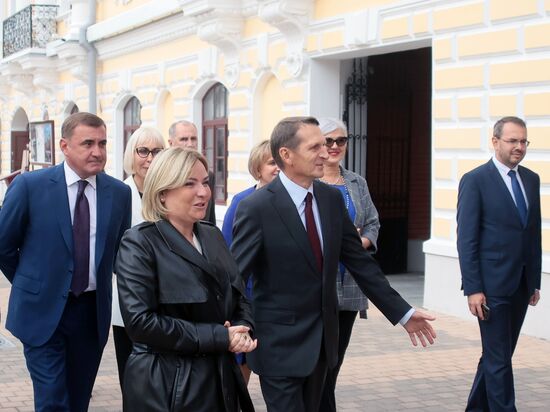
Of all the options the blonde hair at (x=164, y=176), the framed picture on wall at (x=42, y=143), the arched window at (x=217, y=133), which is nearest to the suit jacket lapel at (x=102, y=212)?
the blonde hair at (x=164, y=176)

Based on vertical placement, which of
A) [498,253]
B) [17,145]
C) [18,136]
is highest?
[18,136]

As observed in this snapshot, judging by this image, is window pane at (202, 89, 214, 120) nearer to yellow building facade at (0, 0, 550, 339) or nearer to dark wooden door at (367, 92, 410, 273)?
yellow building facade at (0, 0, 550, 339)

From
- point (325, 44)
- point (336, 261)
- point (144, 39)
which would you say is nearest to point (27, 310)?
point (336, 261)

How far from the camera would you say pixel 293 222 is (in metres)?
4.55

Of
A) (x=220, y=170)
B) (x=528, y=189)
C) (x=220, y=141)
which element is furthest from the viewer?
(x=220, y=170)

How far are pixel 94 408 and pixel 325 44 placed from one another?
7.79 meters

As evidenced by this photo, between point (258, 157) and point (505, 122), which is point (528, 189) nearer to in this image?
point (505, 122)

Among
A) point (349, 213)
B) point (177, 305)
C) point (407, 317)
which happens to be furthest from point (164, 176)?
point (349, 213)

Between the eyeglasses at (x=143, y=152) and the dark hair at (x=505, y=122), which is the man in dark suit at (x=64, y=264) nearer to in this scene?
the eyeglasses at (x=143, y=152)

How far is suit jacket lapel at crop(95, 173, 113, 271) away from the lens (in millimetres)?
5133

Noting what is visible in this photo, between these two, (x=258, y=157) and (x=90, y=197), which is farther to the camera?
(x=258, y=157)

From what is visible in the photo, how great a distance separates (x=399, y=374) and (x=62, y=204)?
380 cm

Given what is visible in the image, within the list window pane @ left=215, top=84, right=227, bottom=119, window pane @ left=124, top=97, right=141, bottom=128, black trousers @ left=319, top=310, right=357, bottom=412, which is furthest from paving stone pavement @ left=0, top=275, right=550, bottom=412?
window pane @ left=124, top=97, right=141, bottom=128

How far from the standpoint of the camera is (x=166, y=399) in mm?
3521
